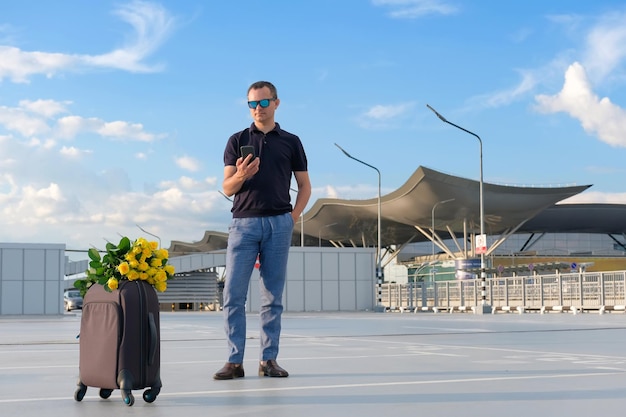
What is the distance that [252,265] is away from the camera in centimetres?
638

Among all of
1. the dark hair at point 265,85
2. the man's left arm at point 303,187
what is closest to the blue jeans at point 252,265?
the man's left arm at point 303,187

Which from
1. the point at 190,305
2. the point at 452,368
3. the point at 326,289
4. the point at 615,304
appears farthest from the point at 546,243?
the point at 452,368

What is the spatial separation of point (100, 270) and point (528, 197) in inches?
3005

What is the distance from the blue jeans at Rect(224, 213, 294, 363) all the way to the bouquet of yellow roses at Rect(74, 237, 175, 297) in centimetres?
93

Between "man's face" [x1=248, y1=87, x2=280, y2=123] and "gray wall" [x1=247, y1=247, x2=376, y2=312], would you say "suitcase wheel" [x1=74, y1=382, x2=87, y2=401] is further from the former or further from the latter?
"gray wall" [x1=247, y1=247, x2=376, y2=312]

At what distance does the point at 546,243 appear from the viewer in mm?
113125

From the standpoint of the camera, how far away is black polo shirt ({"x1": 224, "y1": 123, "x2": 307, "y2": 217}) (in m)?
6.34

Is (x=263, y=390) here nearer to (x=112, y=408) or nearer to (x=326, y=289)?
(x=112, y=408)

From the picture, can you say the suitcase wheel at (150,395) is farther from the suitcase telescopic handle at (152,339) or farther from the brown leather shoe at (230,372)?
the brown leather shoe at (230,372)

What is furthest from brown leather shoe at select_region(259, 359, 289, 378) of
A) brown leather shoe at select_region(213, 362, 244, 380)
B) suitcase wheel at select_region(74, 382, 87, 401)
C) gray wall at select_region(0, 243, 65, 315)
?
gray wall at select_region(0, 243, 65, 315)

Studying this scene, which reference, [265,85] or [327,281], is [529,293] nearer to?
[327,281]

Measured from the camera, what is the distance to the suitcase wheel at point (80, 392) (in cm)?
491

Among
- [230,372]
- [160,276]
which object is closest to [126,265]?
[160,276]

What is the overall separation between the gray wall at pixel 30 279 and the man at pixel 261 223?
128 feet
